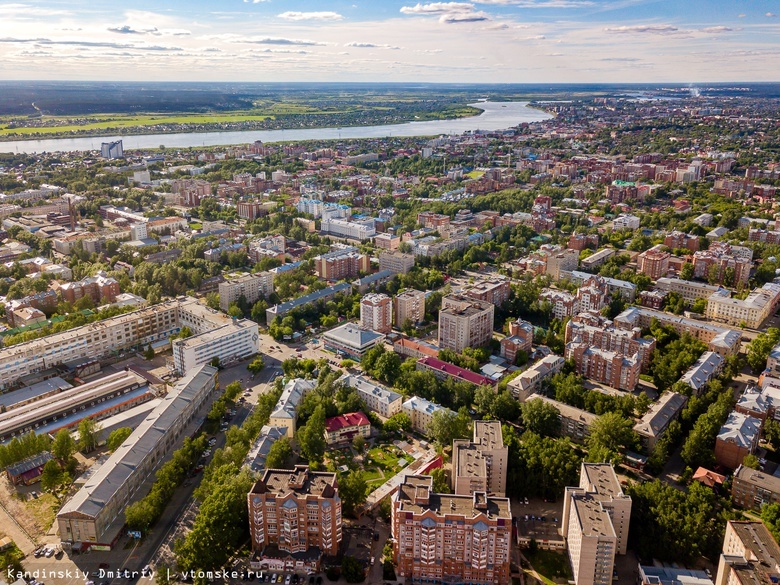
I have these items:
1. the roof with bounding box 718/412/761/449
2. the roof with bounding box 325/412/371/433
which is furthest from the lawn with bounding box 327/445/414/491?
the roof with bounding box 718/412/761/449

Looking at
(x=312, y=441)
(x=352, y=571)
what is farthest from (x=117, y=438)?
(x=352, y=571)

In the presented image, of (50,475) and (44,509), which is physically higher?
(50,475)

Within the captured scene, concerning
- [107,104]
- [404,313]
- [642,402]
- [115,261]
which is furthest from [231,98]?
[642,402]

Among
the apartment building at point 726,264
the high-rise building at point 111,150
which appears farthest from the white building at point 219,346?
the high-rise building at point 111,150

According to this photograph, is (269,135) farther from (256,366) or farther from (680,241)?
(256,366)

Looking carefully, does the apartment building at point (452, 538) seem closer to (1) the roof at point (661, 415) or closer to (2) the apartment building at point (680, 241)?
(1) the roof at point (661, 415)

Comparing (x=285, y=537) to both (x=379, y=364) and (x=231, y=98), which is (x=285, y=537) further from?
(x=231, y=98)
